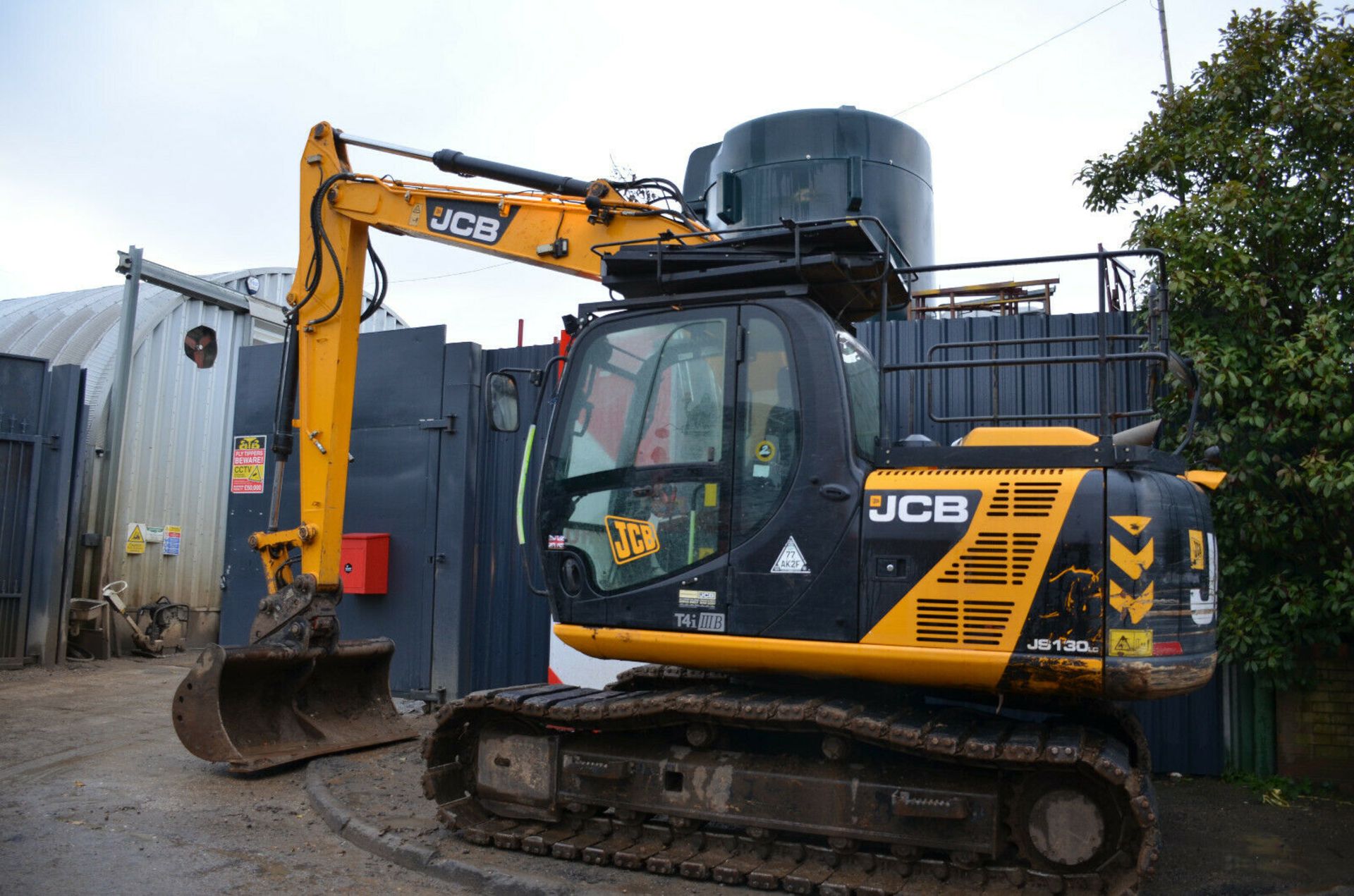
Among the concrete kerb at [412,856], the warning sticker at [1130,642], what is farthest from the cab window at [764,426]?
the concrete kerb at [412,856]

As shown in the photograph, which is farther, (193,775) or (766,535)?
(193,775)

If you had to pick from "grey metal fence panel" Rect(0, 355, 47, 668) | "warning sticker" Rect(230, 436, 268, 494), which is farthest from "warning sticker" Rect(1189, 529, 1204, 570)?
"grey metal fence panel" Rect(0, 355, 47, 668)

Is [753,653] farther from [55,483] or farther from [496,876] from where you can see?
[55,483]

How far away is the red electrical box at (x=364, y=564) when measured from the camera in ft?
30.2

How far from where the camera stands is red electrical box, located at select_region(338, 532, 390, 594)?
30.2 feet

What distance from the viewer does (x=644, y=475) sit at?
4906 millimetres

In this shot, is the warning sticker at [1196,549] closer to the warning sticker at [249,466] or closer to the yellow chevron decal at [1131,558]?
the yellow chevron decal at [1131,558]

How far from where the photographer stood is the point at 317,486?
23.3 ft

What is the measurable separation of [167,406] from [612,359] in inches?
429

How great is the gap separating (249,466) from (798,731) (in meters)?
7.72

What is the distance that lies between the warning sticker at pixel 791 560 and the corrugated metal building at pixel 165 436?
437 inches

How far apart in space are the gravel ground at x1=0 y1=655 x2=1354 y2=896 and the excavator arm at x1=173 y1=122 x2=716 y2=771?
0.40 meters

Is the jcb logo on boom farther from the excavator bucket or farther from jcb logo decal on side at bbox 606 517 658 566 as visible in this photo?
the excavator bucket

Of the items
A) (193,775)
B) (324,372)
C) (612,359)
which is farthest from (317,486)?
(612,359)
